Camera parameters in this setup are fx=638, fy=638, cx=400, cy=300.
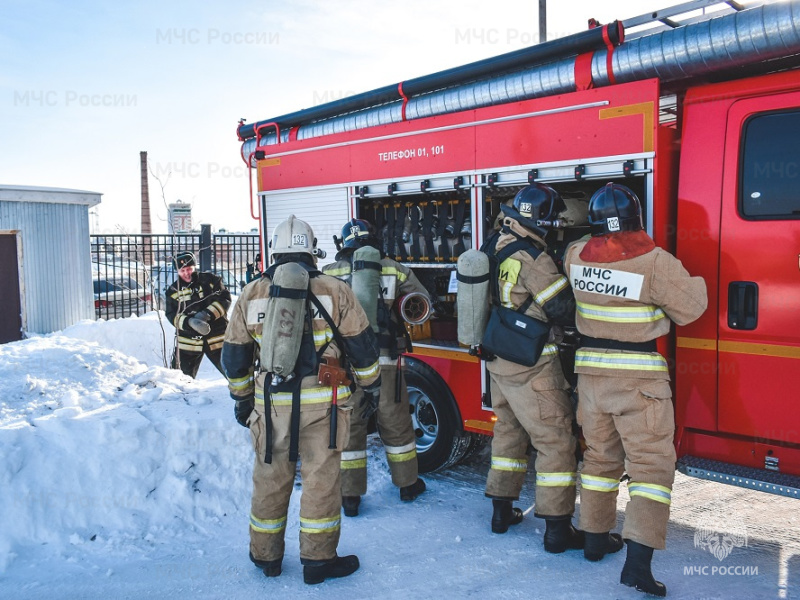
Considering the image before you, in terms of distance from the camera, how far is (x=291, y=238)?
3594 millimetres

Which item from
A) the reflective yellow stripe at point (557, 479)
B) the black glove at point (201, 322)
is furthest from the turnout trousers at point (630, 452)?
the black glove at point (201, 322)

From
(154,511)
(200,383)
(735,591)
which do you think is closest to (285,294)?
(154,511)

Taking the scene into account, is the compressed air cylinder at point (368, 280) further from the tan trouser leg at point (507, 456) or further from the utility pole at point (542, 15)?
the utility pole at point (542, 15)

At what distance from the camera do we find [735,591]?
3273 millimetres

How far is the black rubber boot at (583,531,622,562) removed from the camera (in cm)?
361

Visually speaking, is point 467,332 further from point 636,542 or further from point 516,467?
point 636,542

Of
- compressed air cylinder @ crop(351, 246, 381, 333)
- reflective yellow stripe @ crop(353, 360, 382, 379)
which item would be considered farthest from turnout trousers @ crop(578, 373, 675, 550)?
compressed air cylinder @ crop(351, 246, 381, 333)

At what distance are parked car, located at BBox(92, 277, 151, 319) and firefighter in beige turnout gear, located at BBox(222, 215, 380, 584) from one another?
31.5 ft

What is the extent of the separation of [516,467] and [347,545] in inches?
45.8

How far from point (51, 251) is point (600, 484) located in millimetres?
10471

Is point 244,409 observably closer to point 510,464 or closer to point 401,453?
point 401,453

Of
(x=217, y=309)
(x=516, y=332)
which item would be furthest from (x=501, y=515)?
(x=217, y=309)

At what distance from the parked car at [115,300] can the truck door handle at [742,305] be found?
11029 mm

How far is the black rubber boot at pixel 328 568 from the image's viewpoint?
3.46m
